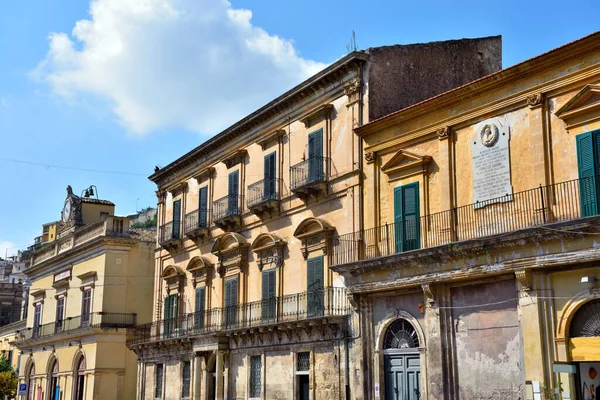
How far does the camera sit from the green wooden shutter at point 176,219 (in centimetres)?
3368

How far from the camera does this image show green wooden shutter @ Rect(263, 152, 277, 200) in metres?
27.3

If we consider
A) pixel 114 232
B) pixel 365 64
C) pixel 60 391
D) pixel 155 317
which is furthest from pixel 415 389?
pixel 60 391

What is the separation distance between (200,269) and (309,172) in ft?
27.7

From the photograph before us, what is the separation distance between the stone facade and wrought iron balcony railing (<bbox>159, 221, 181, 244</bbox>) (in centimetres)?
10

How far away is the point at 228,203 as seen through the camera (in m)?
29.8

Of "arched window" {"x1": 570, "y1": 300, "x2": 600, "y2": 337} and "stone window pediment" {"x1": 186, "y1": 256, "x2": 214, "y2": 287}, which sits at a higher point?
"stone window pediment" {"x1": 186, "y1": 256, "x2": 214, "y2": 287}

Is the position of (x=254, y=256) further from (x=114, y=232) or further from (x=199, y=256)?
(x=114, y=232)

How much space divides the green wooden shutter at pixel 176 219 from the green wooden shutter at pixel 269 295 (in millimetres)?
7578

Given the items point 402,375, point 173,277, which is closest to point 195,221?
point 173,277

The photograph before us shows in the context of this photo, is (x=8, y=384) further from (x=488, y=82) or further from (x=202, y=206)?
→ (x=488, y=82)

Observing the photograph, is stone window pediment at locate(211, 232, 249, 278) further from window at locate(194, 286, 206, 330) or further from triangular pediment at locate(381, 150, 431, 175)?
triangular pediment at locate(381, 150, 431, 175)

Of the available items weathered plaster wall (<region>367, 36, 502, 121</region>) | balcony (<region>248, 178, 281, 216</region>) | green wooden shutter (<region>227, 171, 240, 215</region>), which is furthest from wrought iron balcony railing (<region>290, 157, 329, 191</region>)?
green wooden shutter (<region>227, 171, 240, 215</region>)

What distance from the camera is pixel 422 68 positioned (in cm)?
2469

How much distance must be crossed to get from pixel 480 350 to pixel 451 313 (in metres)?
1.25
